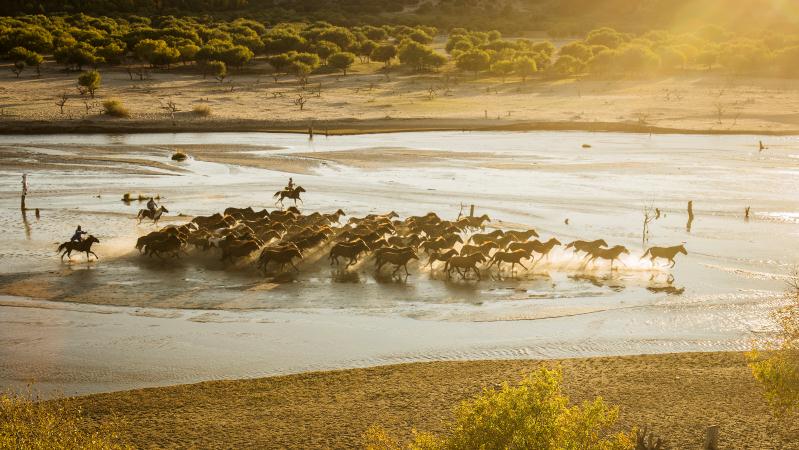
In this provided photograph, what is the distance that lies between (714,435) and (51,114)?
190 feet

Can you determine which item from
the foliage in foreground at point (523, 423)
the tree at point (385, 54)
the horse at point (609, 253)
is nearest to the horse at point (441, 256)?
the horse at point (609, 253)

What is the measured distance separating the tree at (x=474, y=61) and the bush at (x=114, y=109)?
35.6 meters

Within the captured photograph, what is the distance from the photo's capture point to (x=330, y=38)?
96.6 meters

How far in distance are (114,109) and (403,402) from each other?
5158 cm

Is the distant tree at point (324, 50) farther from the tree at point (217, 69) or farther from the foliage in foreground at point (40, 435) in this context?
the foliage in foreground at point (40, 435)

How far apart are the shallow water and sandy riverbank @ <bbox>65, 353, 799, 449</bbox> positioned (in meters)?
1.02

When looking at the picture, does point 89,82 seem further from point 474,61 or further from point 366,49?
point 474,61

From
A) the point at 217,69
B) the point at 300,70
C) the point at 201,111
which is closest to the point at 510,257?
the point at 201,111

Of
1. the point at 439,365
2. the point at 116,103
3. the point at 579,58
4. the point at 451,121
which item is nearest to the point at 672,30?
the point at 579,58

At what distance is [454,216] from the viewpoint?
34125 mm

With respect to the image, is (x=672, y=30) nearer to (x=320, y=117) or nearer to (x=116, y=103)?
(x=320, y=117)

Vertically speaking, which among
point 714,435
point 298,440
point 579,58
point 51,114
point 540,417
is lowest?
point 298,440

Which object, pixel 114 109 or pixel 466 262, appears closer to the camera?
pixel 466 262

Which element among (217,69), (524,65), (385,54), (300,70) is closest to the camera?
(217,69)
